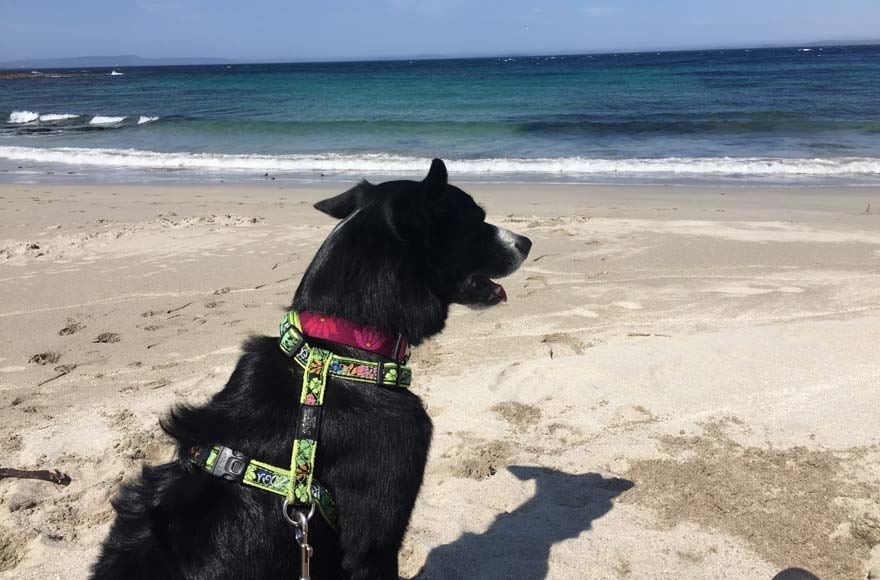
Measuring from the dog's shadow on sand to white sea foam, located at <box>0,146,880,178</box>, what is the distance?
10.8 metres

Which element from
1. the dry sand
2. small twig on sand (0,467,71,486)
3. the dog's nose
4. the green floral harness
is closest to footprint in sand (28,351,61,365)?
the dry sand

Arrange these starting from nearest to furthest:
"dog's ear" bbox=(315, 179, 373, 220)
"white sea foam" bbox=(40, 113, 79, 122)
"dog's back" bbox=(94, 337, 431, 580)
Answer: "dog's back" bbox=(94, 337, 431, 580)
"dog's ear" bbox=(315, 179, 373, 220)
"white sea foam" bbox=(40, 113, 79, 122)

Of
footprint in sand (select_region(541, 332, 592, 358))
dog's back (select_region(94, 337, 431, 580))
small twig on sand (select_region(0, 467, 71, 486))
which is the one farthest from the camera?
footprint in sand (select_region(541, 332, 592, 358))

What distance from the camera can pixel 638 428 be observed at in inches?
150

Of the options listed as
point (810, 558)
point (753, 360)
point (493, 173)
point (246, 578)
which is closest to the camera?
point (246, 578)

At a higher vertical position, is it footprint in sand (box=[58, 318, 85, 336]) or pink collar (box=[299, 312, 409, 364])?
pink collar (box=[299, 312, 409, 364])

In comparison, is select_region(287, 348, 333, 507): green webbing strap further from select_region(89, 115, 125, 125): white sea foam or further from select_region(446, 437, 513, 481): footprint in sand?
select_region(89, 115, 125, 125): white sea foam

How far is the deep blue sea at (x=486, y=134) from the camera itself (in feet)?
46.8

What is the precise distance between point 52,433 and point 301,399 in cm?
276

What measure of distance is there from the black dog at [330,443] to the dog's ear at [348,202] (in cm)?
14

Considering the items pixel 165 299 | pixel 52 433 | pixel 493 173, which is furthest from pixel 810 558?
pixel 493 173

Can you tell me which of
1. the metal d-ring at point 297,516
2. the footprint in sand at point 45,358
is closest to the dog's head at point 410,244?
the metal d-ring at point 297,516

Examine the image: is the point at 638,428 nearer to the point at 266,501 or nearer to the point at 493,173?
the point at 266,501

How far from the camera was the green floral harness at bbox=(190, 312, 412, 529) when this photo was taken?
1873 millimetres
